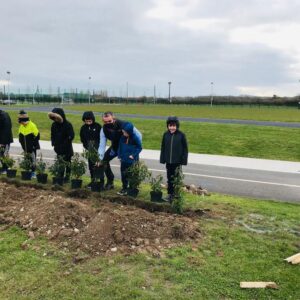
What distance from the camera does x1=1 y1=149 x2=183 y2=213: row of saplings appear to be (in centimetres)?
706

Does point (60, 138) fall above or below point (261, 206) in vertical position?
above

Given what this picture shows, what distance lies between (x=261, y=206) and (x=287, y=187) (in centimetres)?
263

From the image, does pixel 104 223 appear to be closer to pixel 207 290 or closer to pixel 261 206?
pixel 207 290

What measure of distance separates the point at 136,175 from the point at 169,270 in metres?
2.97

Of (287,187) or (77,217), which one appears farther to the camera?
(287,187)

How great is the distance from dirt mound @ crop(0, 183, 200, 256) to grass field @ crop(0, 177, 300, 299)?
0.19m

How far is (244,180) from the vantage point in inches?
422

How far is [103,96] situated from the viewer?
322 ft

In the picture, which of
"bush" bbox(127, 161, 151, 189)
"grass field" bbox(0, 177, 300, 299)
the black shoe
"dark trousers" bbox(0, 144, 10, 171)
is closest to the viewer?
"grass field" bbox(0, 177, 300, 299)

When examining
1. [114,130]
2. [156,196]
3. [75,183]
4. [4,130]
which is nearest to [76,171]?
[75,183]

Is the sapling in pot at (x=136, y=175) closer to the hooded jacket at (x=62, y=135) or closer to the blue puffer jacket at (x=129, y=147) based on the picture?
the blue puffer jacket at (x=129, y=147)

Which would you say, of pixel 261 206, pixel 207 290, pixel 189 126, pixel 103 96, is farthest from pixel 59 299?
pixel 103 96

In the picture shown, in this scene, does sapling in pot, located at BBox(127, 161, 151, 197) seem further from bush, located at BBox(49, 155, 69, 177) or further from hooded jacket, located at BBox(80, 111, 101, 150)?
bush, located at BBox(49, 155, 69, 177)

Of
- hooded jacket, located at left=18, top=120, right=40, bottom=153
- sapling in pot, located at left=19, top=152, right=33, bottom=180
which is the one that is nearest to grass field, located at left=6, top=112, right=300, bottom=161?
hooded jacket, located at left=18, top=120, right=40, bottom=153
